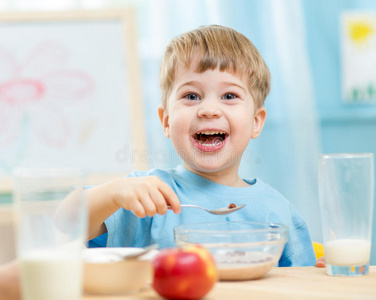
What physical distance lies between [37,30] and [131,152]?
71cm

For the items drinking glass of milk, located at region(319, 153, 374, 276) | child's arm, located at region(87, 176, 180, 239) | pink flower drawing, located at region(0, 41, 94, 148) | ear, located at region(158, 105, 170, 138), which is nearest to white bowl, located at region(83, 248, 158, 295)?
child's arm, located at region(87, 176, 180, 239)

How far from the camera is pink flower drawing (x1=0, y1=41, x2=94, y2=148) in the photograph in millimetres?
2354

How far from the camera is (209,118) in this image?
117cm

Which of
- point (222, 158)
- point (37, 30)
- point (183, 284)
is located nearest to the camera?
point (183, 284)

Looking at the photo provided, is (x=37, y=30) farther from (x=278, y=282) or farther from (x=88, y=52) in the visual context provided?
(x=278, y=282)

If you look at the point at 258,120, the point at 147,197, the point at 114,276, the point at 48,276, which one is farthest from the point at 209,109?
the point at 48,276

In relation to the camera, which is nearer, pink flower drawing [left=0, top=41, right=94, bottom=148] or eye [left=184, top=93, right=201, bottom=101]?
eye [left=184, top=93, right=201, bottom=101]

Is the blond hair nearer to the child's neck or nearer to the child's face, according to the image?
the child's face

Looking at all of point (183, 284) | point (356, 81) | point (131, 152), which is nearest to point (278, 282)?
point (183, 284)

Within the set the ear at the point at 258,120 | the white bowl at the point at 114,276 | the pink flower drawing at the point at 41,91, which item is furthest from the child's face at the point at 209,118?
the pink flower drawing at the point at 41,91

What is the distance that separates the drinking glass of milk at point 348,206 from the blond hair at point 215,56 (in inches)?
19.0

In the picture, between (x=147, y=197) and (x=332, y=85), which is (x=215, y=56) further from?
(x=332, y=85)

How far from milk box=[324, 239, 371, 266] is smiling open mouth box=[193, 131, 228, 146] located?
46 cm

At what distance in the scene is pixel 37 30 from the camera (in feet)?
7.83
